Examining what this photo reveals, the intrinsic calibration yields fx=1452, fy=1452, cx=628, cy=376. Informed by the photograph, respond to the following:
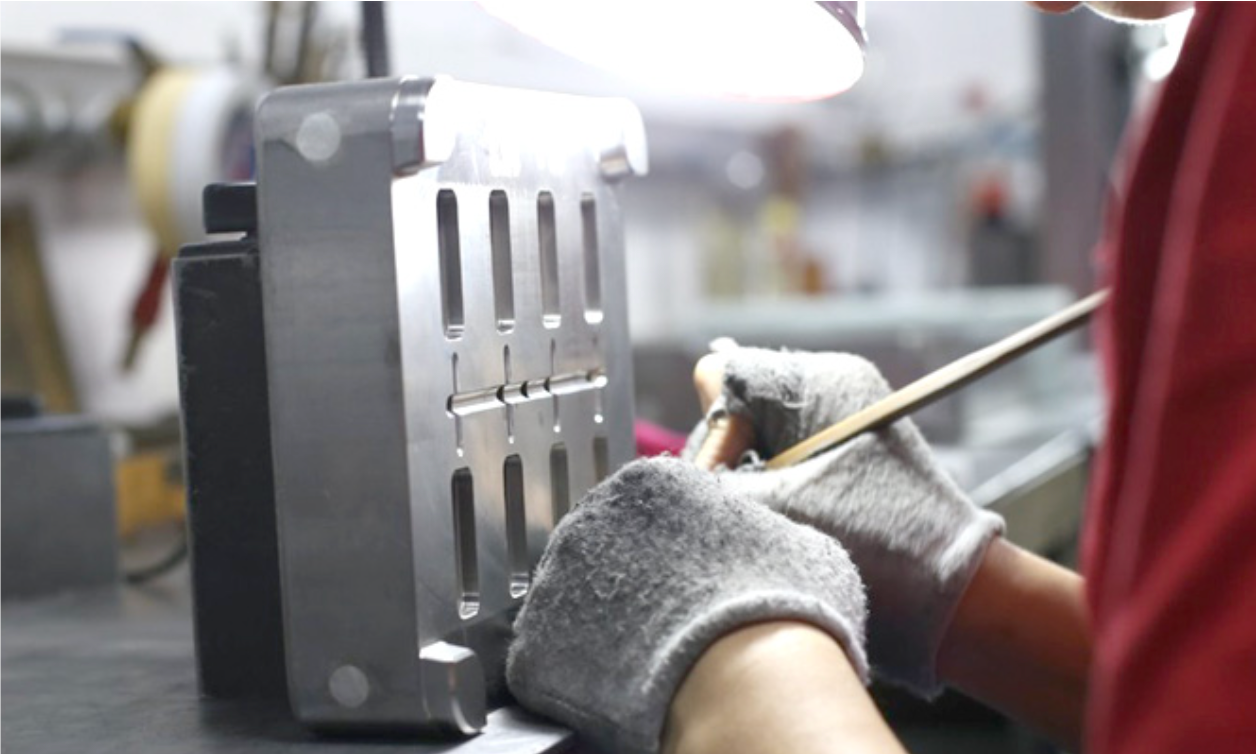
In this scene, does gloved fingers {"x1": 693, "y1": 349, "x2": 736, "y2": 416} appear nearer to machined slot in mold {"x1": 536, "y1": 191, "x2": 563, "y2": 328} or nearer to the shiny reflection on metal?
machined slot in mold {"x1": 536, "y1": 191, "x2": 563, "y2": 328}

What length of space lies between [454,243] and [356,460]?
3.7 inches

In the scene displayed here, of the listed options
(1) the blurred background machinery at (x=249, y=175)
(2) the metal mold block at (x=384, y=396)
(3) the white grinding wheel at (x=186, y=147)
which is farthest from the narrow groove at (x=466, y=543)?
(3) the white grinding wheel at (x=186, y=147)

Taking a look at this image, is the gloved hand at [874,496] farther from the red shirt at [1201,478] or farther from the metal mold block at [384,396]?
the red shirt at [1201,478]

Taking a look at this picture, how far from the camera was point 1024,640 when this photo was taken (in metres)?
0.68

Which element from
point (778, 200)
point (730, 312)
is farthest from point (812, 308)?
point (778, 200)

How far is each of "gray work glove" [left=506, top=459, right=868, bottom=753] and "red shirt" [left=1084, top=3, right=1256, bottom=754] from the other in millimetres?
137

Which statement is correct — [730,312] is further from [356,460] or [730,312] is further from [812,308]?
[356,460]

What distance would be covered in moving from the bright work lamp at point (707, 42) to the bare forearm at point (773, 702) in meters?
0.25

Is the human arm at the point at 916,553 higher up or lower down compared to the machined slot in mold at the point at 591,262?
lower down

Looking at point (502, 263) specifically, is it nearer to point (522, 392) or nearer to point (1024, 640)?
point (522, 392)

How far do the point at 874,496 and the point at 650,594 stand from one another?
0.18 meters

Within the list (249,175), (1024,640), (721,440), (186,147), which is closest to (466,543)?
(721,440)

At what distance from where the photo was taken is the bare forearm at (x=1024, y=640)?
68cm

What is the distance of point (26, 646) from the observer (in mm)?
758
